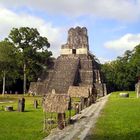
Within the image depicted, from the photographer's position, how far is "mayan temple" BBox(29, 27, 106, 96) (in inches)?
3031

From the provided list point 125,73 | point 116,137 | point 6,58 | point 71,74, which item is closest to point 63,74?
point 71,74

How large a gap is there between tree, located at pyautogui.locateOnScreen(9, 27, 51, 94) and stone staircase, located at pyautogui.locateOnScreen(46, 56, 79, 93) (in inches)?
216

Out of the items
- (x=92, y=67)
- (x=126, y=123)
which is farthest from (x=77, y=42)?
(x=126, y=123)

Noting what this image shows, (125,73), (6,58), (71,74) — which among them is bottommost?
(71,74)

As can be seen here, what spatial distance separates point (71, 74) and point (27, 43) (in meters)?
10.8

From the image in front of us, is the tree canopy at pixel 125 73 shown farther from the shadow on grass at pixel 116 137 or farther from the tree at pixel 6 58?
the shadow on grass at pixel 116 137

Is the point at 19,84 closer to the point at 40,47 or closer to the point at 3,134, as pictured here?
the point at 40,47

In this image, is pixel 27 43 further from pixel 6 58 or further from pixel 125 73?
pixel 125 73

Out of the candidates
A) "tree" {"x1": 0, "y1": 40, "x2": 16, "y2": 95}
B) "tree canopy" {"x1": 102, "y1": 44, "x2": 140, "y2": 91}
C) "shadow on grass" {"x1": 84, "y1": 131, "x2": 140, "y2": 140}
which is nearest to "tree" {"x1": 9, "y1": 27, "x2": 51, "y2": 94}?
"tree" {"x1": 0, "y1": 40, "x2": 16, "y2": 95}

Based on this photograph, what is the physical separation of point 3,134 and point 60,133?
2744mm

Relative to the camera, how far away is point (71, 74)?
8050 centimetres

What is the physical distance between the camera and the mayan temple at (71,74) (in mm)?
77000

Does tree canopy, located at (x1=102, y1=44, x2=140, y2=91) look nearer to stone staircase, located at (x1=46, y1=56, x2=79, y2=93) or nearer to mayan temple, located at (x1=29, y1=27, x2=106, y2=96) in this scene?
mayan temple, located at (x1=29, y1=27, x2=106, y2=96)

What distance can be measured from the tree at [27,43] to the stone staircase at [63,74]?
18.0 feet
